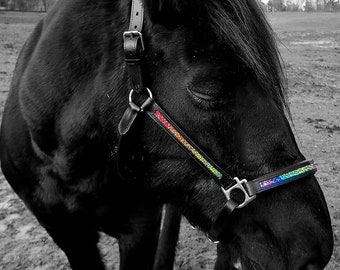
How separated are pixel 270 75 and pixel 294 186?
0.42 metres

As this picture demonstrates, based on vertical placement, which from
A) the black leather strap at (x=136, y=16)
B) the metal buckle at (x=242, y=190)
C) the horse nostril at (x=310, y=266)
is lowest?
the horse nostril at (x=310, y=266)

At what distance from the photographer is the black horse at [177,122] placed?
1.54 m

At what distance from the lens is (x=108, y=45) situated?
1.73 m

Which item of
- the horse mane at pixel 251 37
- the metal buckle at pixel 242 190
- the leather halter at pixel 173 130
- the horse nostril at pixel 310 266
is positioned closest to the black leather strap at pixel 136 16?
the leather halter at pixel 173 130

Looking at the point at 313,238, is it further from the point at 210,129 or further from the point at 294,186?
Result: the point at 210,129

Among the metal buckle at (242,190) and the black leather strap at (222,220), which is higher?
the metal buckle at (242,190)

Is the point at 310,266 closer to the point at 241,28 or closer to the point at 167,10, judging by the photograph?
the point at 241,28

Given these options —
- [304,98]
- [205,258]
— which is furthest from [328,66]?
[205,258]

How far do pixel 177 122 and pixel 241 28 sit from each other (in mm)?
417

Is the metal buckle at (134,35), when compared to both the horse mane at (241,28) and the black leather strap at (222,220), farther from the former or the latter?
the black leather strap at (222,220)

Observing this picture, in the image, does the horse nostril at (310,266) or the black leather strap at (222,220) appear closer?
the horse nostril at (310,266)

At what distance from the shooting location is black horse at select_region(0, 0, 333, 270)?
154 centimetres

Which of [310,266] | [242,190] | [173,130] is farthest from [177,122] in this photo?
[310,266]

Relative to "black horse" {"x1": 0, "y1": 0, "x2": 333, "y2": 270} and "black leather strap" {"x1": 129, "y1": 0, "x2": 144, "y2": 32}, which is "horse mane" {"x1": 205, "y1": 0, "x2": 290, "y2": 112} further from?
"black leather strap" {"x1": 129, "y1": 0, "x2": 144, "y2": 32}
